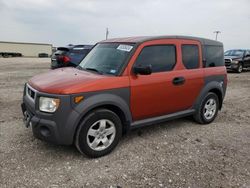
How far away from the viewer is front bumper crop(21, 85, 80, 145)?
3469mm

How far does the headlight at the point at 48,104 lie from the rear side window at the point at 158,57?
1470 millimetres

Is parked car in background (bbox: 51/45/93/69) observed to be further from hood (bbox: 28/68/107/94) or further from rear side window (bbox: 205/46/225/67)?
hood (bbox: 28/68/107/94)

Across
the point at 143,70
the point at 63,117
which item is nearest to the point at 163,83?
the point at 143,70

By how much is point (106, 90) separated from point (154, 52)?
49.3 inches

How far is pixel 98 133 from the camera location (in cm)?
382

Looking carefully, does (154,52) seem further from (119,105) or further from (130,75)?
(119,105)

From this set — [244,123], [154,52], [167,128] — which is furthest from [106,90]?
[244,123]

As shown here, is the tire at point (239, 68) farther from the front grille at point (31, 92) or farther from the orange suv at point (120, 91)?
the front grille at point (31, 92)

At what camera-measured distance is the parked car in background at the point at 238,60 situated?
17.4m

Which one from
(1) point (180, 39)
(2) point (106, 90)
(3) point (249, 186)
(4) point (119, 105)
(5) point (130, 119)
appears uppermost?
(1) point (180, 39)

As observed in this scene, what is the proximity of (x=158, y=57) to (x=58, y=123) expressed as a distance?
211 cm

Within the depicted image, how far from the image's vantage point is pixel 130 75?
4.07 meters

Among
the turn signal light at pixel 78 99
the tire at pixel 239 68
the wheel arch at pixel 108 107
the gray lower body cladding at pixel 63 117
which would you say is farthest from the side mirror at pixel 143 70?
the tire at pixel 239 68

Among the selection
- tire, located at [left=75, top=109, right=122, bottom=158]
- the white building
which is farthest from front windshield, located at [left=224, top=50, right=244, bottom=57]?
the white building
